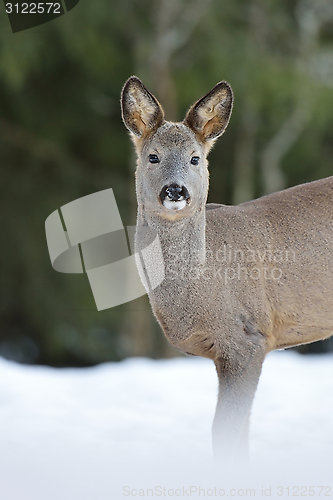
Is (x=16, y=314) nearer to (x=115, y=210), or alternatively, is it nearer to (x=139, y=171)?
(x=115, y=210)

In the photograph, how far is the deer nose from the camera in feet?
14.0

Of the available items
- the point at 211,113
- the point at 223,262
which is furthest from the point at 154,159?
the point at 223,262

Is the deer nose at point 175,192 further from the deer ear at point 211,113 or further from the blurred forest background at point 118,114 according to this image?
the blurred forest background at point 118,114

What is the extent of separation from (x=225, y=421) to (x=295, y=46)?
29.0ft

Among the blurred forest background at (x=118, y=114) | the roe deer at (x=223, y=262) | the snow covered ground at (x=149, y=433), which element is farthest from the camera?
the blurred forest background at (x=118, y=114)

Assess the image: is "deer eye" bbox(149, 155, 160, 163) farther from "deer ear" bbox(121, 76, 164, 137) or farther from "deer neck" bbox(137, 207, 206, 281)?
"deer neck" bbox(137, 207, 206, 281)

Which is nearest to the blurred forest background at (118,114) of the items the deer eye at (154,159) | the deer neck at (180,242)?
the deer eye at (154,159)

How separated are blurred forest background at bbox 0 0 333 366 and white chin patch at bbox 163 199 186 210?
19.4 ft

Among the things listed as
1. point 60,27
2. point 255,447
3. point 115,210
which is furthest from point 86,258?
point 255,447

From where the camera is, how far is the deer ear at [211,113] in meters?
4.68

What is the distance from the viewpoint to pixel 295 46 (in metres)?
11.7

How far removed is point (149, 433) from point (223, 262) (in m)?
1.46

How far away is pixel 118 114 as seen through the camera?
1196 centimetres

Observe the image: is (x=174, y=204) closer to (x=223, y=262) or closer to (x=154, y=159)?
(x=154, y=159)
